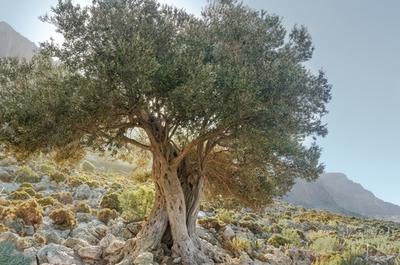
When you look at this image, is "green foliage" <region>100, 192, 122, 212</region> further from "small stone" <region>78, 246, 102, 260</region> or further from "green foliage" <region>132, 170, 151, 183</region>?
"small stone" <region>78, 246, 102, 260</region>

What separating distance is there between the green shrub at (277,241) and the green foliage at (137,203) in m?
7.25

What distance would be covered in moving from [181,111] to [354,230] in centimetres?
3638

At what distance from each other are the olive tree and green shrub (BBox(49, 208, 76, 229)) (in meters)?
4.66

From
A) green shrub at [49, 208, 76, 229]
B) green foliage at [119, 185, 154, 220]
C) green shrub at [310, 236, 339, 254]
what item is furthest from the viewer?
green shrub at [310, 236, 339, 254]

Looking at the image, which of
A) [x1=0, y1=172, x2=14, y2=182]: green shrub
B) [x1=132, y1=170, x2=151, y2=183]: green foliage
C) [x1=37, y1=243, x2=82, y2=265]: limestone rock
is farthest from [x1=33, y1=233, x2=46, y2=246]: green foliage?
[x1=0, y1=172, x2=14, y2=182]: green shrub

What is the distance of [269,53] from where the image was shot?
1619cm

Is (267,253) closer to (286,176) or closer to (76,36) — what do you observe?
(286,176)

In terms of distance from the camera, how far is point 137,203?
25.3 metres

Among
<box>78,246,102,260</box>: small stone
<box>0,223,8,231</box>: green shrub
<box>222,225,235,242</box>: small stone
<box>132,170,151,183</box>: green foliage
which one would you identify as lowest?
<box>78,246,102,260</box>: small stone

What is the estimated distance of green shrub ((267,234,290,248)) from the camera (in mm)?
25273

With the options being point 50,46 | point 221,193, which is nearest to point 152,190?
point 221,193

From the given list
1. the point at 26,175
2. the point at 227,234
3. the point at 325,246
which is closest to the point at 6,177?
the point at 26,175


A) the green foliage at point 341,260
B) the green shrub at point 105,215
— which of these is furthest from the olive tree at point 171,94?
the green shrub at point 105,215

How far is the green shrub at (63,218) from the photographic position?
69.4 feet
